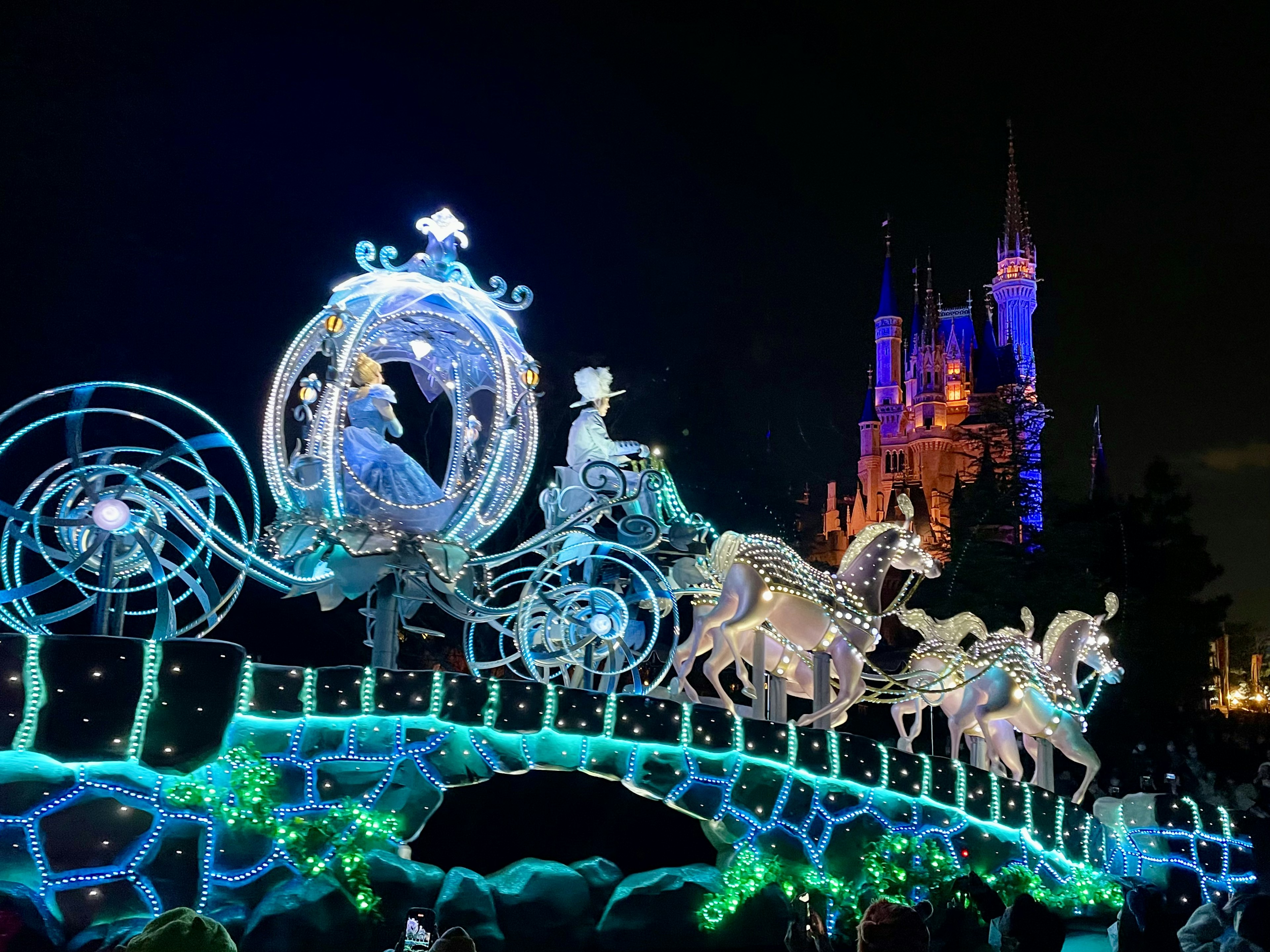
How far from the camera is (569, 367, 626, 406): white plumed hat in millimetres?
12570

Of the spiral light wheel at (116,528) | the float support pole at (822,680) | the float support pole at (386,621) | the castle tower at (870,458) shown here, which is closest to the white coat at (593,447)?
the float support pole at (386,621)

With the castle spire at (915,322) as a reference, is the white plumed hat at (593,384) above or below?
below

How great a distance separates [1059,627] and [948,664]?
202 cm

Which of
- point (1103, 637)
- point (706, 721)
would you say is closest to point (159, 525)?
point (706, 721)

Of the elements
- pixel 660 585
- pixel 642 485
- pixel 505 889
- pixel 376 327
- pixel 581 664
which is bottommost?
pixel 505 889

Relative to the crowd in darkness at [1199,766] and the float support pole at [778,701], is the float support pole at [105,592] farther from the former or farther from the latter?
the crowd in darkness at [1199,766]

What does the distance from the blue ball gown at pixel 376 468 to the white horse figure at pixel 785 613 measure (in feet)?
9.87

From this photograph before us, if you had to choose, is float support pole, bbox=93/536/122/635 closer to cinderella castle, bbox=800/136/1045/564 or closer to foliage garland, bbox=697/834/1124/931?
foliage garland, bbox=697/834/1124/931

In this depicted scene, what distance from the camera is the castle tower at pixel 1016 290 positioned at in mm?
63125

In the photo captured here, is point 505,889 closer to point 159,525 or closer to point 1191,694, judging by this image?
point 159,525

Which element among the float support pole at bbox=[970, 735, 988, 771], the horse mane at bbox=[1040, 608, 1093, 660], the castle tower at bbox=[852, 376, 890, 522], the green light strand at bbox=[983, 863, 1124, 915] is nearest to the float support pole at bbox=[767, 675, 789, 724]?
the float support pole at bbox=[970, 735, 988, 771]

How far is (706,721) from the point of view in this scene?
10.0m

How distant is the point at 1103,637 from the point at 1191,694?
19.9m

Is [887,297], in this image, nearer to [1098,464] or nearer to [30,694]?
[1098,464]
